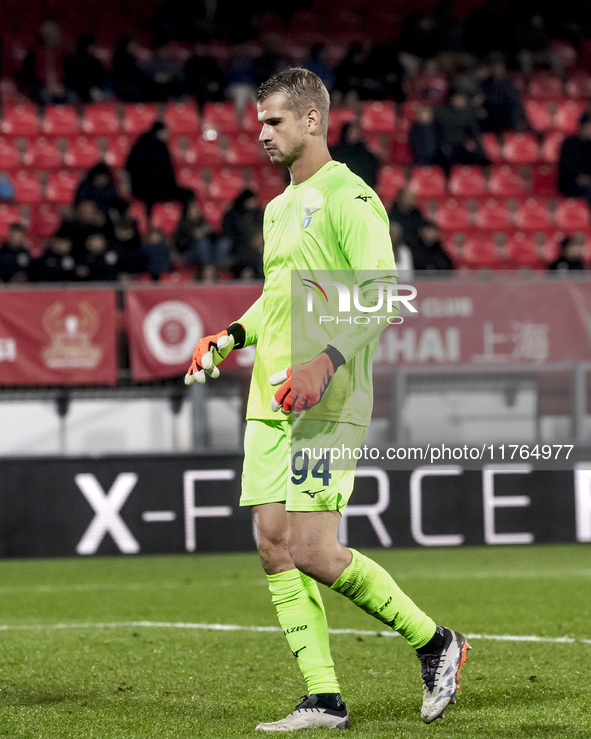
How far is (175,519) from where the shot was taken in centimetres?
916

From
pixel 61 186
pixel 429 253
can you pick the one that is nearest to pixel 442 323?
pixel 429 253

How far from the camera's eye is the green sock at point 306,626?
3.81m

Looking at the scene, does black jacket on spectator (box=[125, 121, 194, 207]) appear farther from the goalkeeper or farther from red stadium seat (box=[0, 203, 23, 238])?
the goalkeeper

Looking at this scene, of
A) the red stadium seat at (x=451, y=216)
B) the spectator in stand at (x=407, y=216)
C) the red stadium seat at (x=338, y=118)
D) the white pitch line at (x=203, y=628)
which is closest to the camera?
the white pitch line at (x=203, y=628)

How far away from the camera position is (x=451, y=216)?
14711 mm

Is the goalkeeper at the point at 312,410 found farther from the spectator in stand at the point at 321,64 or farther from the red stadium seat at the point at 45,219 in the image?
the spectator in stand at the point at 321,64

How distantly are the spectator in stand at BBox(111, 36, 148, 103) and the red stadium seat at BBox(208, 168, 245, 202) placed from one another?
4.88ft

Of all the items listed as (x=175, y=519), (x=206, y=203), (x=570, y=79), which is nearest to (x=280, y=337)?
(x=175, y=519)

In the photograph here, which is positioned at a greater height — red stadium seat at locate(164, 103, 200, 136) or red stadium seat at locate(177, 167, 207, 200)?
red stadium seat at locate(164, 103, 200, 136)

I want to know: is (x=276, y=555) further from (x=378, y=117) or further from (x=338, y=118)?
(x=378, y=117)

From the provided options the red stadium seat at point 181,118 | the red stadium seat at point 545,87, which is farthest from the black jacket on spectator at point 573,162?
Result: the red stadium seat at point 181,118

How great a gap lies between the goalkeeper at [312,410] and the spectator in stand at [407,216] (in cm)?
809

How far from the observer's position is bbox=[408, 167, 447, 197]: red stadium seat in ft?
48.4

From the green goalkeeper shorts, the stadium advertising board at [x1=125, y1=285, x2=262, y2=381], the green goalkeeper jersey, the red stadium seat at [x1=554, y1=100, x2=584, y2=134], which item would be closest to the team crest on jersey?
the green goalkeeper jersey
